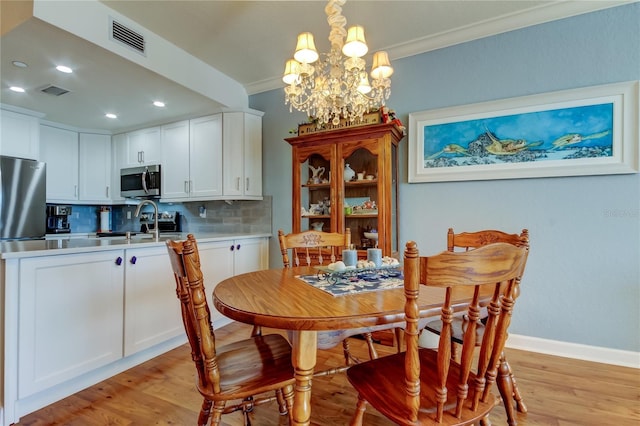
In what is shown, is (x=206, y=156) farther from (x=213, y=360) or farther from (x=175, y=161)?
(x=213, y=360)

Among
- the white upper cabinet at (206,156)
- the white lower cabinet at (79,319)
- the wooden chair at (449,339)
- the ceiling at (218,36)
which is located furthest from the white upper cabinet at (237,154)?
the wooden chair at (449,339)

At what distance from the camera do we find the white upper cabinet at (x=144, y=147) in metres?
3.75

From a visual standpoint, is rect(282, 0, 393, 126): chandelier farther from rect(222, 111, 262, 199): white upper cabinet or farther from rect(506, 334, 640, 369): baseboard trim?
rect(506, 334, 640, 369): baseboard trim

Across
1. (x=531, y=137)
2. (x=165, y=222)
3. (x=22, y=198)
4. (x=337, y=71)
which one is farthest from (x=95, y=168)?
(x=531, y=137)

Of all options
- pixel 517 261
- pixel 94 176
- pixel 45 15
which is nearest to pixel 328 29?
pixel 45 15

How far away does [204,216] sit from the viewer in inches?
152

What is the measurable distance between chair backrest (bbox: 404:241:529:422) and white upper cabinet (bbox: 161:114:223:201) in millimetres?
2841

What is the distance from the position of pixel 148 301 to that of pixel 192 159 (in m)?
1.79

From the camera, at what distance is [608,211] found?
2.19 m

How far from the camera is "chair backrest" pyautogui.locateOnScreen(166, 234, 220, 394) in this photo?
3.34 feet

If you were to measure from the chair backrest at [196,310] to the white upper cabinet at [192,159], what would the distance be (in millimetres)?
2303

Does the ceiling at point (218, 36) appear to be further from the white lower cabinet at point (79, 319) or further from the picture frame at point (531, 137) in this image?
the white lower cabinet at point (79, 319)

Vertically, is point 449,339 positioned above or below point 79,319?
above

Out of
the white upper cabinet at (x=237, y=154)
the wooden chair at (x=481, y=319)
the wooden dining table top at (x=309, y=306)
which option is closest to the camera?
the wooden dining table top at (x=309, y=306)
